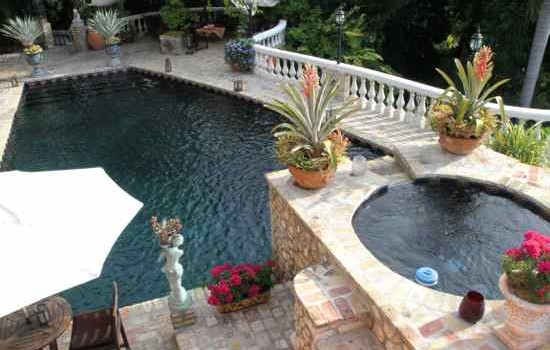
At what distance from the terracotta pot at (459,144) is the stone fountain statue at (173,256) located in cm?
530

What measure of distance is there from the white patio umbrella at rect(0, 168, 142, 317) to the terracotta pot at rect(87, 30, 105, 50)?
19.0m

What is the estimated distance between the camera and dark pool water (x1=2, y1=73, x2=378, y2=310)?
9.47 m

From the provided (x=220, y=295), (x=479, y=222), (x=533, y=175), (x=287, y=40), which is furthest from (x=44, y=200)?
(x=287, y=40)

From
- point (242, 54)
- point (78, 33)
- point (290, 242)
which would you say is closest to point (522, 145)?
point (290, 242)

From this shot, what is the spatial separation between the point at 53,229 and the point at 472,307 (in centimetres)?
502

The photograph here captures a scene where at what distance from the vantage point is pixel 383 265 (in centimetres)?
645

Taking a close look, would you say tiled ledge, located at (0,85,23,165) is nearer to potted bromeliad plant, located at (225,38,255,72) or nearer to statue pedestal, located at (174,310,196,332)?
potted bromeliad plant, located at (225,38,255,72)

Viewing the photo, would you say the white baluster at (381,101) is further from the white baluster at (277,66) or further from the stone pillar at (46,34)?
the stone pillar at (46,34)

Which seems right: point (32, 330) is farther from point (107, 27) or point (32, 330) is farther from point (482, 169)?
point (107, 27)

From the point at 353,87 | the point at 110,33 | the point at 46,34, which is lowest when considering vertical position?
the point at 353,87

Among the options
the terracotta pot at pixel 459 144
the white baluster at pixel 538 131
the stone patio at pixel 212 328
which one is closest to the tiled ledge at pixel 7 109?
the stone patio at pixel 212 328

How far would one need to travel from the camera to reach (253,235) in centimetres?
1009

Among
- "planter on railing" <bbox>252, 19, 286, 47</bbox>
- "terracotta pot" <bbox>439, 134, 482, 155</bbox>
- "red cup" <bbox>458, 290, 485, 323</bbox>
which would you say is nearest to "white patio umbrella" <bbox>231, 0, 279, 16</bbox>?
"planter on railing" <bbox>252, 19, 286, 47</bbox>

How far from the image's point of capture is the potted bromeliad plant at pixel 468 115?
905 cm
